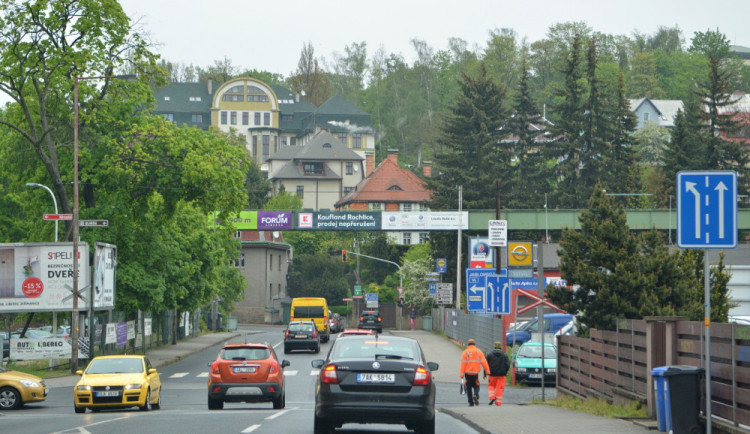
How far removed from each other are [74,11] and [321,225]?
136 ft

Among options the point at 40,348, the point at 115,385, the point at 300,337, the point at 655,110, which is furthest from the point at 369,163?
the point at 115,385

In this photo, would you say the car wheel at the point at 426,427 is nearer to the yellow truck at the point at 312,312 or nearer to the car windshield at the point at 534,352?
the car windshield at the point at 534,352

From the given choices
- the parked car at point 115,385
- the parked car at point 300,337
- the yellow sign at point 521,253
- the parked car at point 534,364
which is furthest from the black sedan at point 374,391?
the parked car at point 300,337

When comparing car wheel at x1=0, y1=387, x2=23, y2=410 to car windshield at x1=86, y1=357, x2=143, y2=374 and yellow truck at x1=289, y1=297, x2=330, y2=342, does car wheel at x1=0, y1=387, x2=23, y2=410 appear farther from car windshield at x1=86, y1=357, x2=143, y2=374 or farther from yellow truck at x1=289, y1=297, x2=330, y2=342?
yellow truck at x1=289, y1=297, x2=330, y2=342

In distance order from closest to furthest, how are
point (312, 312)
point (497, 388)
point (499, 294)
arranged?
point (497, 388)
point (499, 294)
point (312, 312)

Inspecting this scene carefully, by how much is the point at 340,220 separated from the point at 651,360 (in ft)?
212

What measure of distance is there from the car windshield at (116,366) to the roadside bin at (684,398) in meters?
13.5

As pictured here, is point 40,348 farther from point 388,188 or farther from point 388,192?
point 388,188

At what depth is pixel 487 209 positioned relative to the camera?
8031 centimetres

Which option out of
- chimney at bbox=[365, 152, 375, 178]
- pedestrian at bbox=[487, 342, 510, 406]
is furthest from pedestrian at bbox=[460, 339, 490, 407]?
chimney at bbox=[365, 152, 375, 178]

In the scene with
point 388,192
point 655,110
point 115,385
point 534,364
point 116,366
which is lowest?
point 534,364

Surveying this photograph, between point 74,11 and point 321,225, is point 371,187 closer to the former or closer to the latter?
point 321,225

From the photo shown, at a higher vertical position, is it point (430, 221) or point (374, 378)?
point (430, 221)

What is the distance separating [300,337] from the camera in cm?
4925
